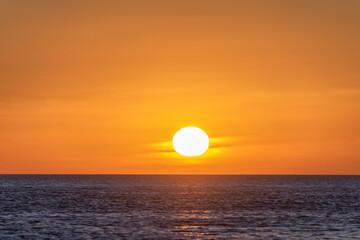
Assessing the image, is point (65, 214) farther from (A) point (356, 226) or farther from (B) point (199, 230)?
(A) point (356, 226)

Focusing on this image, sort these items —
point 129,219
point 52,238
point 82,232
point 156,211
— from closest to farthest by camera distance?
point 52,238 → point 82,232 → point 129,219 → point 156,211

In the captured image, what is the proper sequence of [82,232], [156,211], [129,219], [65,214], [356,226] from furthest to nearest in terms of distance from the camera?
[156,211], [65,214], [129,219], [356,226], [82,232]

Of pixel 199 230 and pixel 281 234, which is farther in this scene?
pixel 199 230

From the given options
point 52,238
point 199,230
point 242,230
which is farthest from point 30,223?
point 242,230

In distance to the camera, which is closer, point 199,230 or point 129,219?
point 199,230

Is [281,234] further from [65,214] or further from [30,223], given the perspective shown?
[65,214]

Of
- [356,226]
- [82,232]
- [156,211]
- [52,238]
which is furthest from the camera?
[156,211]

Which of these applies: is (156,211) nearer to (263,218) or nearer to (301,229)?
(263,218)

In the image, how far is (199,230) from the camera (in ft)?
186

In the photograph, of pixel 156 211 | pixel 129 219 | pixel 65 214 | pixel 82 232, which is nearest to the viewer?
pixel 82 232

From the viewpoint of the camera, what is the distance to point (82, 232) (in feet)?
179

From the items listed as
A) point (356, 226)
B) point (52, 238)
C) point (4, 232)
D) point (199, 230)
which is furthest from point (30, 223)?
point (356, 226)

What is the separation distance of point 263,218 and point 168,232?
1848cm

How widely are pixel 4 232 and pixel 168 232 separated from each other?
17.1 meters
